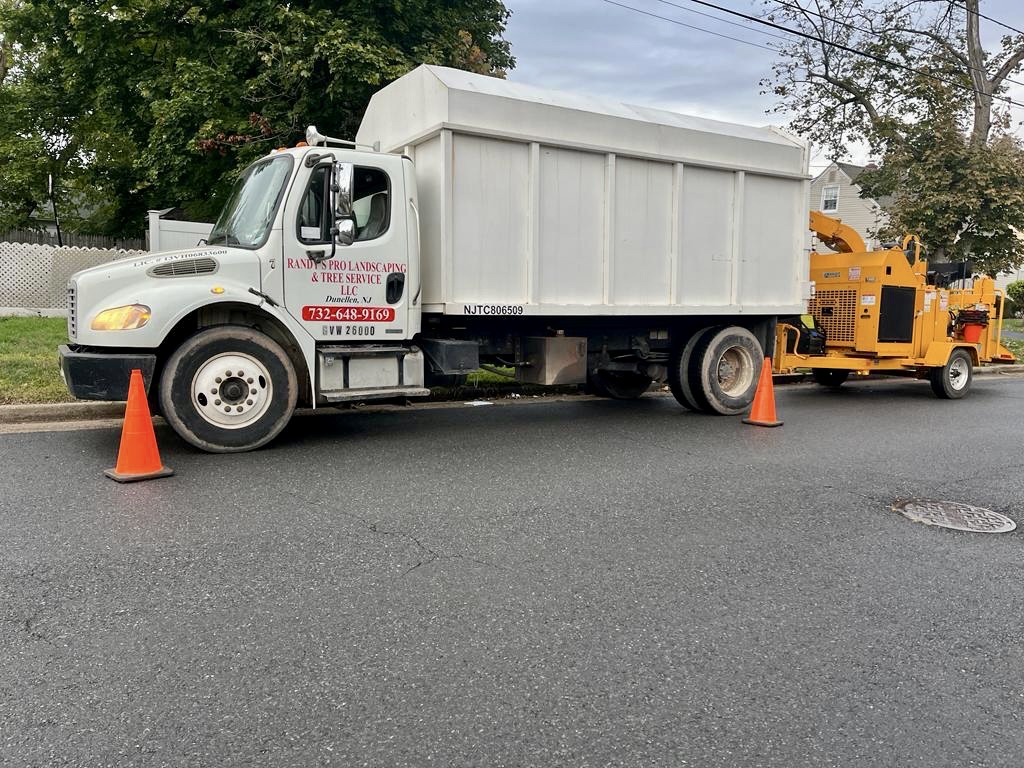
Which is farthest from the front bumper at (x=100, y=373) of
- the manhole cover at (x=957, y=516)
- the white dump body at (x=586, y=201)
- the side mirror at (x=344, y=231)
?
the manhole cover at (x=957, y=516)

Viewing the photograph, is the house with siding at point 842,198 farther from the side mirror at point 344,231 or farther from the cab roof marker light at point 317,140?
the side mirror at point 344,231

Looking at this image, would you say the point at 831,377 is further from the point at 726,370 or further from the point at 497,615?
the point at 497,615

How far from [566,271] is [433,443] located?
7.42ft

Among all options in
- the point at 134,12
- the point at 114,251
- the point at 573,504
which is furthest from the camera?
the point at 114,251

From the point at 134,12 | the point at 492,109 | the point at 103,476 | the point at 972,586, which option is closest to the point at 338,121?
the point at 134,12

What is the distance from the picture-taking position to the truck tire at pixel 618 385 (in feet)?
35.1

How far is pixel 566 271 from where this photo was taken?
26.7 ft

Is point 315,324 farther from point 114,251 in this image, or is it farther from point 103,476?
point 114,251

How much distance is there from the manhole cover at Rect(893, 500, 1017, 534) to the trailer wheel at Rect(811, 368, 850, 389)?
7.74 meters

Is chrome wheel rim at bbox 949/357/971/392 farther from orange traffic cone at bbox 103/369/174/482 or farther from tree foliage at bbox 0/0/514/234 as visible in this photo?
orange traffic cone at bbox 103/369/174/482

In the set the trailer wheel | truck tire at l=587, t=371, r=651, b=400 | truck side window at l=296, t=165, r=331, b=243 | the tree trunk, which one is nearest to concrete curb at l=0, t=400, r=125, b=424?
truck side window at l=296, t=165, r=331, b=243

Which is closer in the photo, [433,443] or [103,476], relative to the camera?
[103,476]

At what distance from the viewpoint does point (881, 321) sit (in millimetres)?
11430

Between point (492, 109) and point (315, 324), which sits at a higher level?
point (492, 109)
